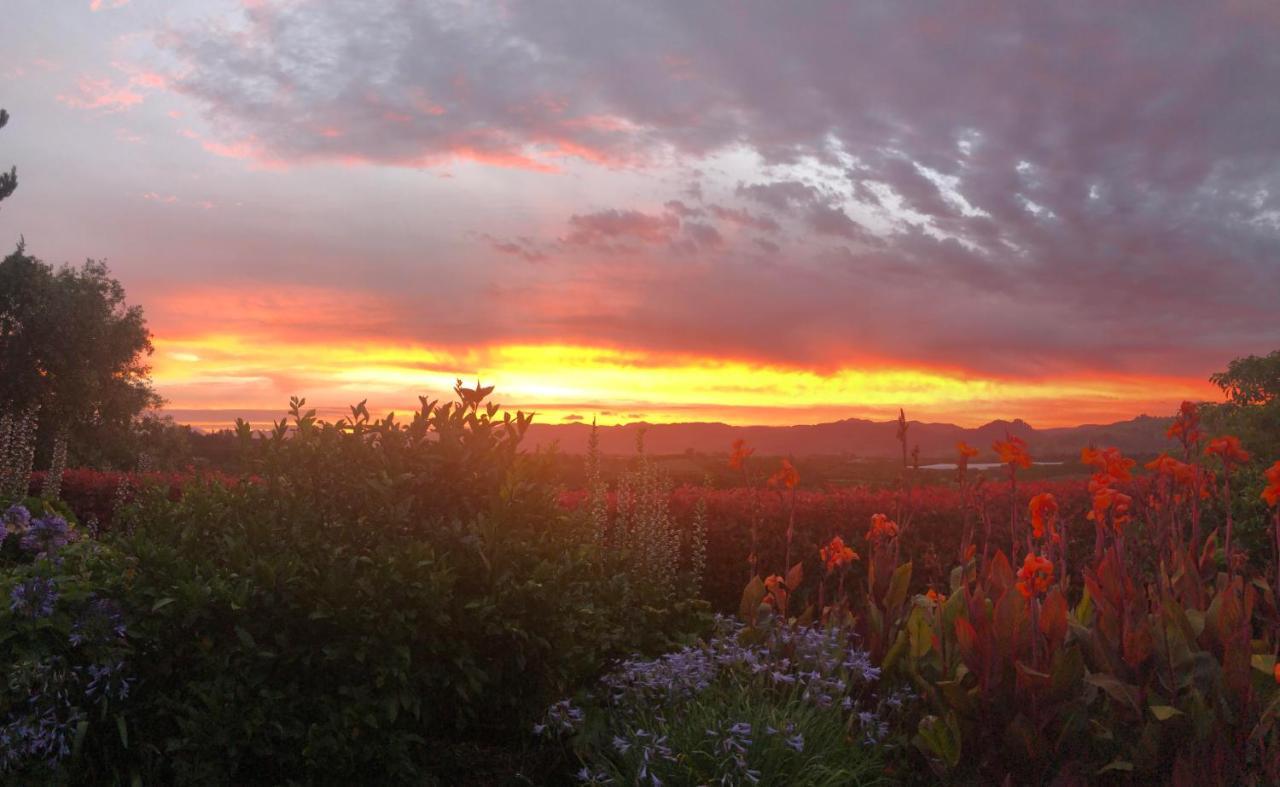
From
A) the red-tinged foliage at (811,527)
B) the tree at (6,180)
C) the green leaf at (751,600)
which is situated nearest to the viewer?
the green leaf at (751,600)

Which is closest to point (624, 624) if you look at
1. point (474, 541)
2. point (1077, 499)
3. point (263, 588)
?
point (474, 541)

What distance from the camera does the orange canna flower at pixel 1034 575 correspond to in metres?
4.02

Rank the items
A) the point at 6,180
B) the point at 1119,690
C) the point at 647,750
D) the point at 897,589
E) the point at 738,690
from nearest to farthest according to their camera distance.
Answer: the point at 647,750, the point at 1119,690, the point at 738,690, the point at 897,589, the point at 6,180

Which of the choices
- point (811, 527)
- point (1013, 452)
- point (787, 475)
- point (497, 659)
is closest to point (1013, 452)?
point (1013, 452)

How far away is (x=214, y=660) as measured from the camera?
4.29 metres

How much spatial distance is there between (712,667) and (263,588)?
2.28 metres

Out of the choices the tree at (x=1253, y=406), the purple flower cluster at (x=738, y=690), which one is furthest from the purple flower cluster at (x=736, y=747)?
the tree at (x=1253, y=406)

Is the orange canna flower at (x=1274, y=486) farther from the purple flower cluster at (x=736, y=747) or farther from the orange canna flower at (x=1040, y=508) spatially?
the purple flower cluster at (x=736, y=747)

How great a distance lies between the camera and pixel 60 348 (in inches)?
1042

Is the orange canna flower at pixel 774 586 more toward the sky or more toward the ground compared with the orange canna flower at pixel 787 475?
more toward the ground

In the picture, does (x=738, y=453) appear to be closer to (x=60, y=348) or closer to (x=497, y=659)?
(x=497, y=659)

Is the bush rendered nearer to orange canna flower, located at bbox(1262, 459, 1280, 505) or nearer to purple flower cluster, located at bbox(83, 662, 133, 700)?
purple flower cluster, located at bbox(83, 662, 133, 700)

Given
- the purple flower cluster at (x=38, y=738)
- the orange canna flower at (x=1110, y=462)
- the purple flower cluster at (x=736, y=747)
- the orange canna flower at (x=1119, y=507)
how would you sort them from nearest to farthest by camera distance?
the purple flower cluster at (x=736, y=747), the purple flower cluster at (x=38, y=738), the orange canna flower at (x=1119, y=507), the orange canna flower at (x=1110, y=462)

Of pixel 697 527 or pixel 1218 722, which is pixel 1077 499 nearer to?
pixel 697 527
